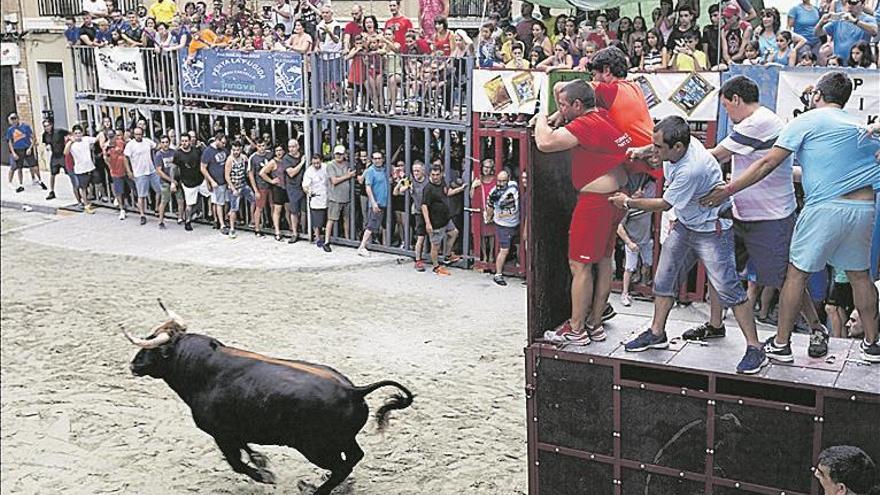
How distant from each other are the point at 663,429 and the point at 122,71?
1464 cm

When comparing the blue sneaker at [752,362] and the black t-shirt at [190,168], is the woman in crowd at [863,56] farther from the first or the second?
the black t-shirt at [190,168]

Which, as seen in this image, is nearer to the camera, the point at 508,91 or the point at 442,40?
the point at 508,91

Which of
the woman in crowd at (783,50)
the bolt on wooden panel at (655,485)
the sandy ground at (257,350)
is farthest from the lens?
the woman in crowd at (783,50)

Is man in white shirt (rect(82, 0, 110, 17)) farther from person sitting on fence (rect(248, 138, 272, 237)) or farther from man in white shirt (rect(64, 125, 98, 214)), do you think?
man in white shirt (rect(64, 125, 98, 214))

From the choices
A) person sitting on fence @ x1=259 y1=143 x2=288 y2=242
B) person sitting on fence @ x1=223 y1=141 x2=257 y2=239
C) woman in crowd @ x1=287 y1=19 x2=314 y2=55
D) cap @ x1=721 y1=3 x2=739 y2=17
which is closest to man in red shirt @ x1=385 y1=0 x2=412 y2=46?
woman in crowd @ x1=287 y1=19 x2=314 y2=55

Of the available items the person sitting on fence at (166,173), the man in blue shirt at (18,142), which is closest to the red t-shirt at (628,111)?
the man in blue shirt at (18,142)

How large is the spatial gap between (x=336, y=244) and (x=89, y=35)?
4800mm

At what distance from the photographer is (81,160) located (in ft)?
53.7

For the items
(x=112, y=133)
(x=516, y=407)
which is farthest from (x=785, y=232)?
(x=112, y=133)

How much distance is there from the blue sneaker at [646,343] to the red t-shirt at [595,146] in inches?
40.3

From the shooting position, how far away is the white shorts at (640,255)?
11.7m

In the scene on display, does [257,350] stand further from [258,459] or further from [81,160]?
[81,160]

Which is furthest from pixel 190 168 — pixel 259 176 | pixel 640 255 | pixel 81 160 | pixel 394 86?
pixel 640 255

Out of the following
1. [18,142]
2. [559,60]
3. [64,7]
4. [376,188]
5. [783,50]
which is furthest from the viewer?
[376,188]
